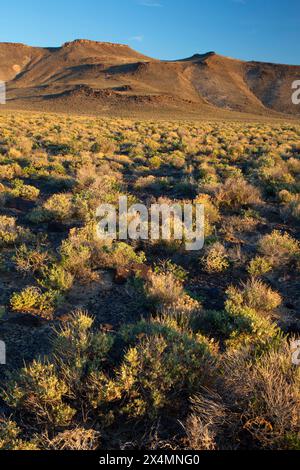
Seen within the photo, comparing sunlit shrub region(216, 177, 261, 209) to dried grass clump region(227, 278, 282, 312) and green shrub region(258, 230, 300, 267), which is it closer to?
green shrub region(258, 230, 300, 267)

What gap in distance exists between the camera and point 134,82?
303ft

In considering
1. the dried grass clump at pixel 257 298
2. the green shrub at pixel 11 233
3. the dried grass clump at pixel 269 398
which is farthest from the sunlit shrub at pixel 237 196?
the dried grass clump at pixel 269 398

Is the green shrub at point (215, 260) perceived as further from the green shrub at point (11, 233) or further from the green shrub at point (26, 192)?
the green shrub at point (26, 192)

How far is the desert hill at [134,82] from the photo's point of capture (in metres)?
72.8

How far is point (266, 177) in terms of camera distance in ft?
42.1

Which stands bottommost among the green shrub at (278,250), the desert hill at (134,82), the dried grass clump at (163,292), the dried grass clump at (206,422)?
the dried grass clump at (206,422)

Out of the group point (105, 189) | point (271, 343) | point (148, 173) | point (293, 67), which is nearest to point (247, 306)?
point (271, 343)

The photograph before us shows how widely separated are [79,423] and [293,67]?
124335mm

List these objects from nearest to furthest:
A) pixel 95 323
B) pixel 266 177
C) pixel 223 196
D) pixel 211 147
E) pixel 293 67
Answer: pixel 95 323
pixel 223 196
pixel 266 177
pixel 211 147
pixel 293 67

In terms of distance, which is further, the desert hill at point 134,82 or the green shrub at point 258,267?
the desert hill at point 134,82

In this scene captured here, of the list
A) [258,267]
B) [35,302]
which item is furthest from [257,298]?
[35,302]

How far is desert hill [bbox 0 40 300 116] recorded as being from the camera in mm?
72812

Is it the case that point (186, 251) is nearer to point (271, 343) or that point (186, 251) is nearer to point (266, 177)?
point (271, 343)
